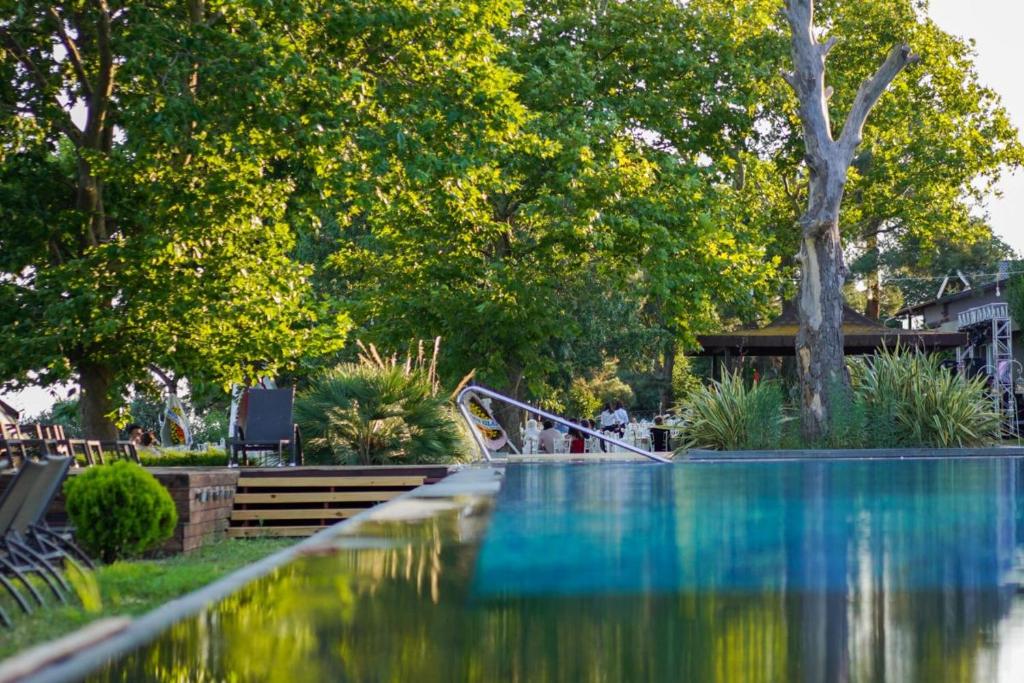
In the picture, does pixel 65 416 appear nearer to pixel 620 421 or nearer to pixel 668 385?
pixel 620 421

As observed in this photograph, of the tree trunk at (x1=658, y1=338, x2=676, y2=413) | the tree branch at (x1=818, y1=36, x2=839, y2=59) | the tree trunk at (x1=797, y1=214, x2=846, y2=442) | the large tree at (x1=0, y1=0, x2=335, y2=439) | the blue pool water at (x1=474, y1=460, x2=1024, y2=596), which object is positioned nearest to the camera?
the blue pool water at (x1=474, y1=460, x2=1024, y2=596)

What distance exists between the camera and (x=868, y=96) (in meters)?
19.7

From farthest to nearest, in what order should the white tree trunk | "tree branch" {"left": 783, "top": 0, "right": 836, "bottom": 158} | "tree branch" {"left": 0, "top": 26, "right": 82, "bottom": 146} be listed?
"tree branch" {"left": 783, "top": 0, "right": 836, "bottom": 158}
the white tree trunk
"tree branch" {"left": 0, "top": 26, "right": 82, "bottom": 146}

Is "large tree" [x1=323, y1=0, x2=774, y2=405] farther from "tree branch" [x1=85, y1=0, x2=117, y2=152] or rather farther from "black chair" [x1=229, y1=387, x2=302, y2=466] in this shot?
"black chair" [x1=229, y1=387, x2=302, y2=466]

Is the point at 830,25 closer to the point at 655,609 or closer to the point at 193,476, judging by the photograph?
the point at 193,476

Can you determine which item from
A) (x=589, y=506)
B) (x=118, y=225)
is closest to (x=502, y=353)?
(x=118, y=225)

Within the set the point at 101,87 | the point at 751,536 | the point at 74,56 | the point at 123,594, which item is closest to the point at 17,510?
the point at 123,594

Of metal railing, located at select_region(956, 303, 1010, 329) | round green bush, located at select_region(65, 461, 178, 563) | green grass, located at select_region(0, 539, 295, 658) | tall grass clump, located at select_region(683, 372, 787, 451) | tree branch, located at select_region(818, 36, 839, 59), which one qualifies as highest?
tree branch, located at select_region(818, 36, 839, 59)

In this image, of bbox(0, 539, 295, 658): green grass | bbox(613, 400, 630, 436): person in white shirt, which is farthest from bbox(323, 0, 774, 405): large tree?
bbox(0, 539, 295, 658): green grass

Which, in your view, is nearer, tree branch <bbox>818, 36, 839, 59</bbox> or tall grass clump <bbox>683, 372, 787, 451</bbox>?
tall grass clump <bbox>683, 372, 787, 451</bbox>

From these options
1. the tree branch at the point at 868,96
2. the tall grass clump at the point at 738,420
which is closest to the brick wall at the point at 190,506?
the tall grass clump at the point at 738,420

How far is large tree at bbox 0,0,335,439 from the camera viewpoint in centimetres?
1502

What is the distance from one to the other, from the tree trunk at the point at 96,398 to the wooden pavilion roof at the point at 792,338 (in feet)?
46.0

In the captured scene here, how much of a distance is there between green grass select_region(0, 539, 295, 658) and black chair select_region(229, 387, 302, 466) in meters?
3.17
